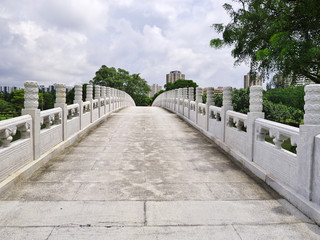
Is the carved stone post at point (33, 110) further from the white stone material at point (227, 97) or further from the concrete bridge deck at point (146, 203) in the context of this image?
the white stone material at point (227, 97)

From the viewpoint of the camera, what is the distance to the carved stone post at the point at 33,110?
5.21 m

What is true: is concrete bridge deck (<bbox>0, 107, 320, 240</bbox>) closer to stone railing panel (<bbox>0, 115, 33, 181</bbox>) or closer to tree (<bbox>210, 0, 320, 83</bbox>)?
stone railing panel (<bbox>0, 115, 33, 181</bbox>)

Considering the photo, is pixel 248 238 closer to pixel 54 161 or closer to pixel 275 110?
pixel 54 161

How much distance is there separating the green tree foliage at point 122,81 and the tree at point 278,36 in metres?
44.7

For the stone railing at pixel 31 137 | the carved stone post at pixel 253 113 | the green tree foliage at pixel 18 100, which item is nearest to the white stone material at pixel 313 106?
the carved stone post at pixel 253 113

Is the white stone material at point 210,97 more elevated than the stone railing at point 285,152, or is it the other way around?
the white stone material at point 210,97

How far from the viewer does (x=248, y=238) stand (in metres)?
2.83

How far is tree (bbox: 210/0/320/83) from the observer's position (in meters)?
5.29

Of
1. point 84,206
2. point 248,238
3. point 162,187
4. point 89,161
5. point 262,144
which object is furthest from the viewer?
point 89,161

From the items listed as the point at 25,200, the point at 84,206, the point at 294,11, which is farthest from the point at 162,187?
the point at 294,11

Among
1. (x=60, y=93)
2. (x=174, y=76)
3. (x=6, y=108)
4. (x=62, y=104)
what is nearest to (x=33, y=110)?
(x=62, y=104)

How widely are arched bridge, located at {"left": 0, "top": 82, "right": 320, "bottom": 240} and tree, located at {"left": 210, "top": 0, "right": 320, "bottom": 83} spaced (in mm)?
923

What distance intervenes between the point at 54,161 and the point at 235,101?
9639mm

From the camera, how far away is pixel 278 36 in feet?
17.7
